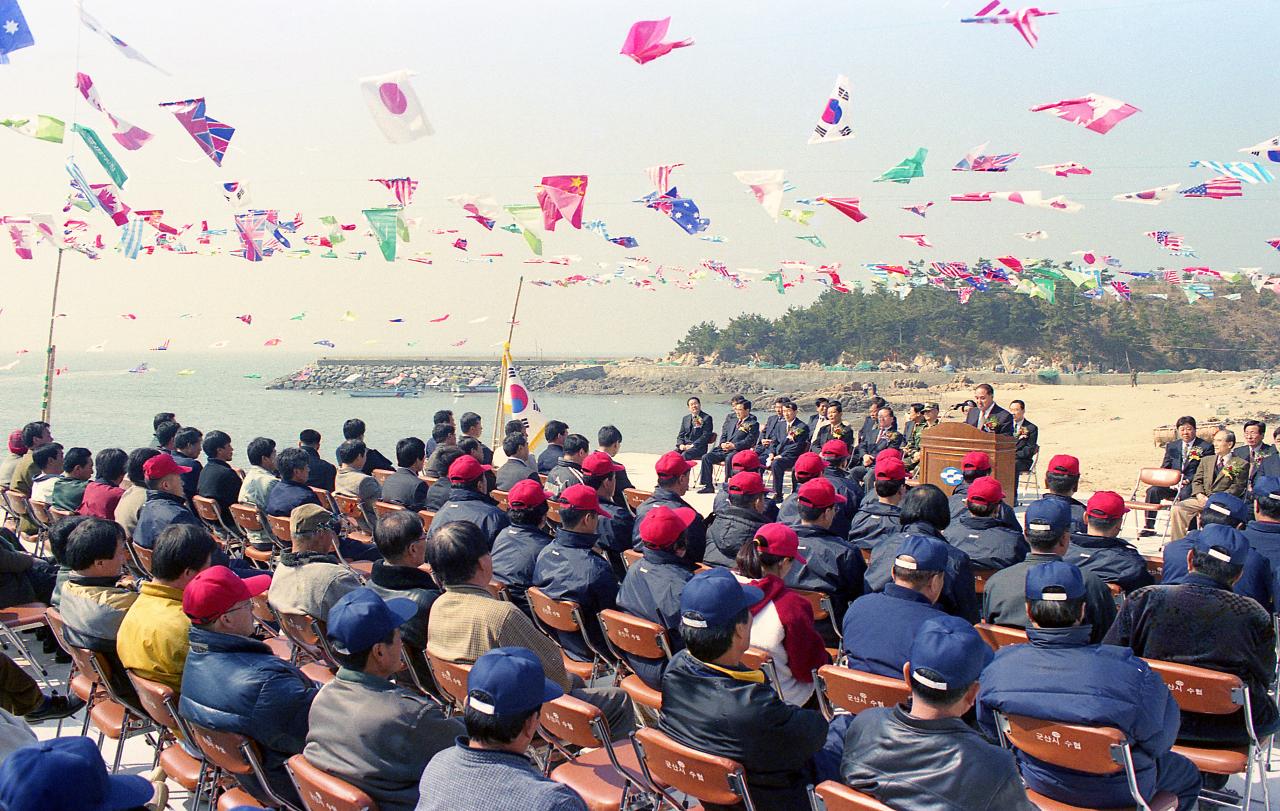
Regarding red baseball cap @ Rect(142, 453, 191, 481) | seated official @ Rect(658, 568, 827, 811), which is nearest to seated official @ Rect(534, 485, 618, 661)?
seated official @ Rect(658, 568, 827, 811)

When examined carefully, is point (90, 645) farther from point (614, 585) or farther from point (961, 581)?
point (961, 581)

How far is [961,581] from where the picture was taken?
4465 mm

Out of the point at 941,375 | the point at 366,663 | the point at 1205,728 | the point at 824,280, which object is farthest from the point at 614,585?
the point at 941,375

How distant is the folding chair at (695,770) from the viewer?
269cm

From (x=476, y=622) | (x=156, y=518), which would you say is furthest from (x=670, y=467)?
(x=156, y=518)

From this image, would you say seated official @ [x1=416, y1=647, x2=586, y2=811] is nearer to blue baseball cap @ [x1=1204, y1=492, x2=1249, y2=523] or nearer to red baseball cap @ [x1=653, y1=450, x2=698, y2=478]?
red baseball cap @ [x1=653, y1=450, x2=698, y2=478]

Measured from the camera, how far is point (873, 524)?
632cm

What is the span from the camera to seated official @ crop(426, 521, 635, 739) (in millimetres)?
3609

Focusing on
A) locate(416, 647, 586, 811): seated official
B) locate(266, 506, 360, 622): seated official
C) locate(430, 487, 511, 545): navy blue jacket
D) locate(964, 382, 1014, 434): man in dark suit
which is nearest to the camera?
locate(416, 647, 586, 811): seated official

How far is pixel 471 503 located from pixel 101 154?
28.7 ft

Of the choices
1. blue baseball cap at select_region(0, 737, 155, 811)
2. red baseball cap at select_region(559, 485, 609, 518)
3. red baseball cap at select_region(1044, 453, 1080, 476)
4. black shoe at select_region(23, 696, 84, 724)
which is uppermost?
red baseball cap at select_region(1044, 453, 1080, 476)

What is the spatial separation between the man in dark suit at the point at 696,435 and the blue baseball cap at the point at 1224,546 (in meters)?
9.62

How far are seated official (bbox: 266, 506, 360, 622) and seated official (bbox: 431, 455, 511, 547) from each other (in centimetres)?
127

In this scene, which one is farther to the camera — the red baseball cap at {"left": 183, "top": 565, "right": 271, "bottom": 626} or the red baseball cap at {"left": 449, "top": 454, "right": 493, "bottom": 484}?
the red baseball cap at {"left": 449, "top": 454, "right": 493, "bottom": 484}
